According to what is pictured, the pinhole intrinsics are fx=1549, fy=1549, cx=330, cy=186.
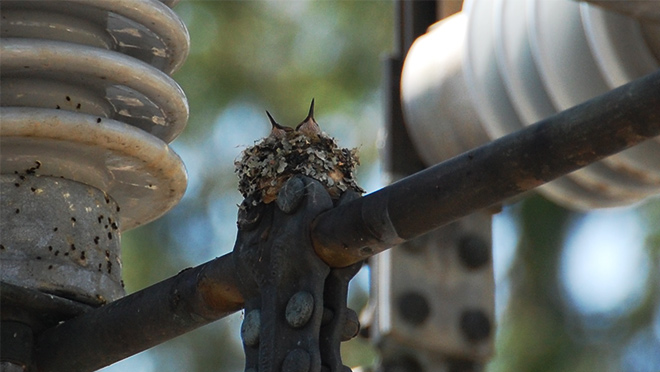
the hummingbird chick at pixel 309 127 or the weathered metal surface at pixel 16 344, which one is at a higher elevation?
the hummingbird chick at pixel 309 127

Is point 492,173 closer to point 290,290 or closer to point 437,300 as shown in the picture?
point 290,290

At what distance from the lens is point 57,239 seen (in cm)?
333

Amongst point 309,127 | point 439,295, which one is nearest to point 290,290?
point 309,127

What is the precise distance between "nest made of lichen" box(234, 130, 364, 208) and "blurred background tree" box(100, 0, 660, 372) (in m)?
11.8

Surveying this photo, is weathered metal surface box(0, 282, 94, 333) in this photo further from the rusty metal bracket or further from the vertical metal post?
the vertical metal post

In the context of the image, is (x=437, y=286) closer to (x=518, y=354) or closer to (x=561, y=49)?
(x=561, y=49)

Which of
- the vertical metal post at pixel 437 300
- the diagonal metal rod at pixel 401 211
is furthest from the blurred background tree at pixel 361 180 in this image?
the diagonal metal rod at pixel 401 211

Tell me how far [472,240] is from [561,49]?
1.35 m

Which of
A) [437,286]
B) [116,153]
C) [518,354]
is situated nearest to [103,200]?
[116,153]

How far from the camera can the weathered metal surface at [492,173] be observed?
224cm

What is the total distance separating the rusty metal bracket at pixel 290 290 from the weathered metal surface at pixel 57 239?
2.38ft

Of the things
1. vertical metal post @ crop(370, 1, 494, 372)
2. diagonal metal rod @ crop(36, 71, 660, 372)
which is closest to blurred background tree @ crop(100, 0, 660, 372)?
vertical metal post @ crop(370, 1, 494, 372)

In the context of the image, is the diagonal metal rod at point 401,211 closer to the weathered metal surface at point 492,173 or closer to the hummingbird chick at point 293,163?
the weathered metal surface at point 492,173

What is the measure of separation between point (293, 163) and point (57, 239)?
533 millimetres
